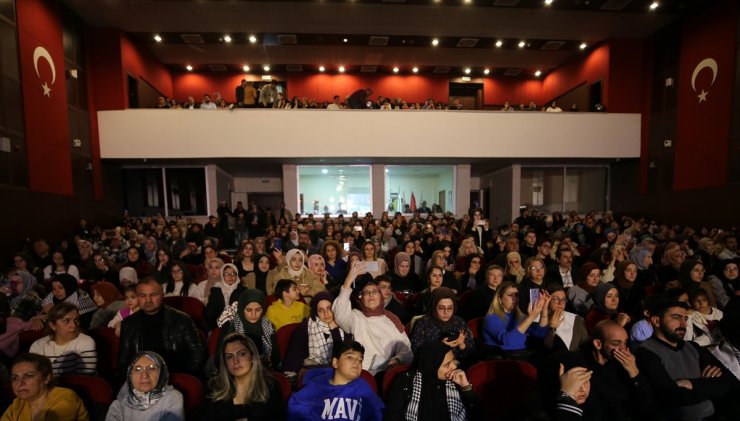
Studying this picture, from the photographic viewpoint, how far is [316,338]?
2598 mm

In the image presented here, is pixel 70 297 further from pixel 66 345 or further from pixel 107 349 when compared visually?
pixel 66 345

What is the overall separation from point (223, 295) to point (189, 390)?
151cm

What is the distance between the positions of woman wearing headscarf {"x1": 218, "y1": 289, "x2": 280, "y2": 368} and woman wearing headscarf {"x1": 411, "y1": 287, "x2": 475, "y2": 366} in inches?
40.5

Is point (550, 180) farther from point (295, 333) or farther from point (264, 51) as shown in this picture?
point (295, 333)

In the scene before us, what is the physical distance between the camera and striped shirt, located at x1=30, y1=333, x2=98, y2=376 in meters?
2.36

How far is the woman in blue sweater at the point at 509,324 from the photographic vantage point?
250cm

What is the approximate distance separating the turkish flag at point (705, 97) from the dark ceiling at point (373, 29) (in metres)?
0.73

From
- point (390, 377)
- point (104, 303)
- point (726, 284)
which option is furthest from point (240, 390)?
point (726, 284)

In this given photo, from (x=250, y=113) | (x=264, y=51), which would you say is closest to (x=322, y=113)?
(x=250, y=113)

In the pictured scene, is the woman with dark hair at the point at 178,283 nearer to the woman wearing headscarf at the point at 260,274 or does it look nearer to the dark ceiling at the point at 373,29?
the woman wearing headscarf at the point at 260,274

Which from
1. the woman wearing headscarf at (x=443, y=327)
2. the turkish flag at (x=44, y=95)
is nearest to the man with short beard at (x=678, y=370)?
the woman wearing headscarf at (x=443, y=327)

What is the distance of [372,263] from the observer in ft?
13.5

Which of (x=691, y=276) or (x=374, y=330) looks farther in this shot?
(x=691, y=276)

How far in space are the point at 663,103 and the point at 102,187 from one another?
1506cm
